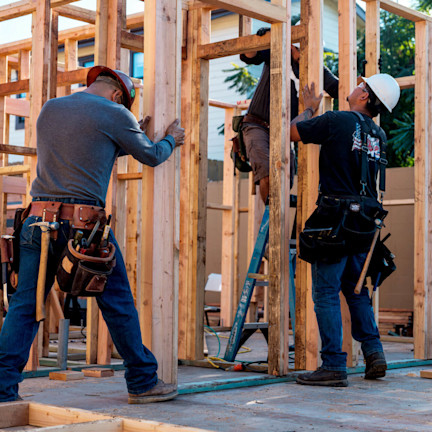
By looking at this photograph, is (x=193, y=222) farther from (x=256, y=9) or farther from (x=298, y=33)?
(x=256, y=9)

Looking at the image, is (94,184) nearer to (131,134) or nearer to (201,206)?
(131,134)

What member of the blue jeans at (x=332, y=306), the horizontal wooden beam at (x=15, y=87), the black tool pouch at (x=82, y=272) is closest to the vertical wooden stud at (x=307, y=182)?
the blue jeans at (x=332, y=306)

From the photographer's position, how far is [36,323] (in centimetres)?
385

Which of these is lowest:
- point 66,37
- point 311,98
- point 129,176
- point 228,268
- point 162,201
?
point 228,268

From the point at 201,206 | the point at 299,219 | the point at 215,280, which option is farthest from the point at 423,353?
the point at 215,280

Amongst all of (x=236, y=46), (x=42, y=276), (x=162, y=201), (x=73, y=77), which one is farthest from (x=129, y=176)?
(x=42, y=276)

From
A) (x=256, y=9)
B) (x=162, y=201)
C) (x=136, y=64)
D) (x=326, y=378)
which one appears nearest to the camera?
(x=162, y=201)

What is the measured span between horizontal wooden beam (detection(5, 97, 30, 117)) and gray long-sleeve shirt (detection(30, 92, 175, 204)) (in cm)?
515

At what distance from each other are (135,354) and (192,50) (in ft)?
10.2

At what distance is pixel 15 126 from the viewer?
2225 cm

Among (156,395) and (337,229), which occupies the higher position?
(337,229)

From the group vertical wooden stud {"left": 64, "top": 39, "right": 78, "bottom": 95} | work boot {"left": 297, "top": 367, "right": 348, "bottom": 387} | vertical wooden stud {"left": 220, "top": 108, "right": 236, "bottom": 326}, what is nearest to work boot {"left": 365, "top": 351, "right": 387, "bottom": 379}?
work boot {"left": 297, "top": 367, "right": 348, "bottom": 387}

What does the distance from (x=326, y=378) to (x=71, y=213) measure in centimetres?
200

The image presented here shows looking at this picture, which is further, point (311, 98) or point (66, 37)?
point (66, 37)
